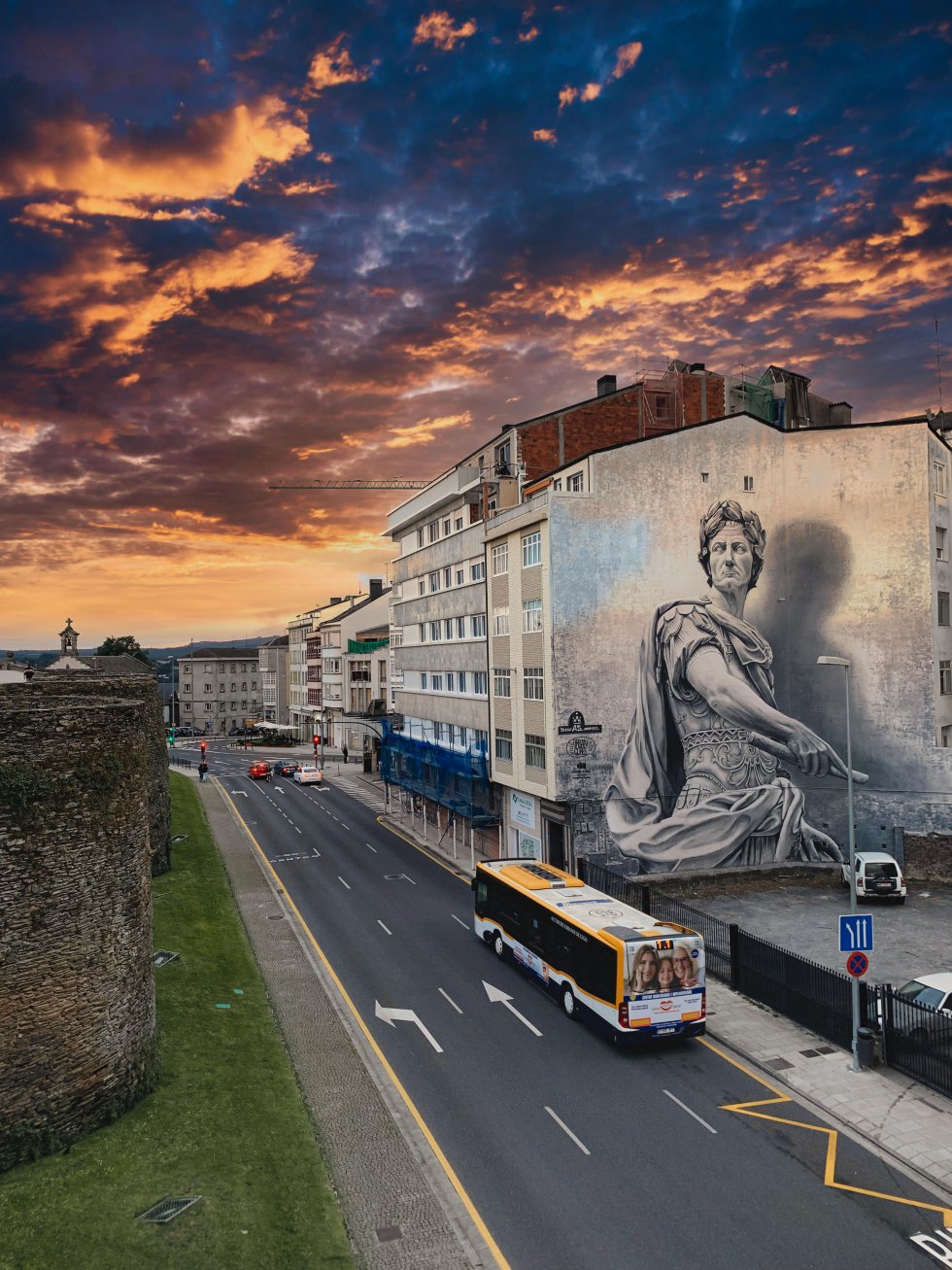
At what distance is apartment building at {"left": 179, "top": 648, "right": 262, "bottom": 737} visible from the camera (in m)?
169

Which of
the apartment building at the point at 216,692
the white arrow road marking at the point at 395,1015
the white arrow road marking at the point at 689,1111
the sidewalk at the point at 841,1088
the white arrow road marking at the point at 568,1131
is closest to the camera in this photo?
the sidewalk at the point at 841,1088

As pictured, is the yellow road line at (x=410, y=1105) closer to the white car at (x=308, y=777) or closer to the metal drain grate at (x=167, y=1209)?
the metal drain grate at (x=167, y=1209)

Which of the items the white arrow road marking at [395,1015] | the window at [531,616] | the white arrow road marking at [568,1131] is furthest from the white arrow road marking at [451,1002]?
the window at [531,616]

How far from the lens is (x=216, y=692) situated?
557 ft

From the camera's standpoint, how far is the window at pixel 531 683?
3997 centimetres

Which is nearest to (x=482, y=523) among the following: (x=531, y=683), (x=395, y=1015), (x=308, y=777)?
(x=531, y=683)

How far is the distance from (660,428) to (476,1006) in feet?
110

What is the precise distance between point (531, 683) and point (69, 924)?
26.9 meters

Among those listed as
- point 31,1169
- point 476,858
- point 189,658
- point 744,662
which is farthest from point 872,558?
point 189,658

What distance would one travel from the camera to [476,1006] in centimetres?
2553

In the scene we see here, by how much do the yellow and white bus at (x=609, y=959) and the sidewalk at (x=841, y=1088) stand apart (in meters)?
1.71

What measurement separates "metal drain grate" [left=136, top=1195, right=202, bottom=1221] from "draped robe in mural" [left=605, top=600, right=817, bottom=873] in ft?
87.3

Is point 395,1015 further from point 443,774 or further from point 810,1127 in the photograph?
point 443,774

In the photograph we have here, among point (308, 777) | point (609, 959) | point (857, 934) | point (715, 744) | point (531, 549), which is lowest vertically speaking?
point (308, 777)
